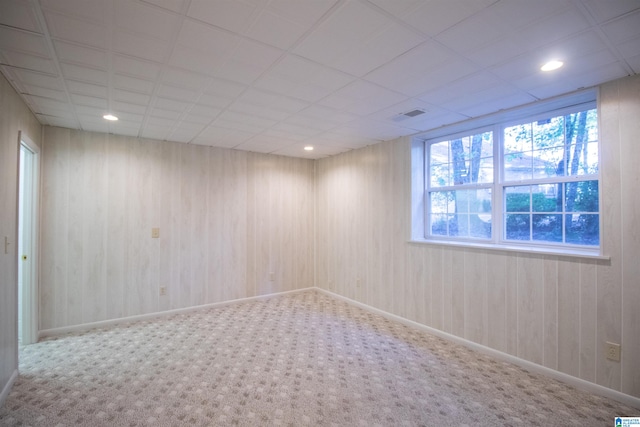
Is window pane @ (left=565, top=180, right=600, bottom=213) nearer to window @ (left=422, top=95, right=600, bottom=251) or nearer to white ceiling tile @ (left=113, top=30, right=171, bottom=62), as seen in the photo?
window @ (left=422, top=95, right=600, bottom=251)

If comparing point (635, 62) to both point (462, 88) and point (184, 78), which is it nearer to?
point (462, 88)

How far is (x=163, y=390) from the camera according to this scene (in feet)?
7.97

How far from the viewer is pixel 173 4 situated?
60.5 inches

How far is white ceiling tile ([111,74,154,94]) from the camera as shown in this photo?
235cm

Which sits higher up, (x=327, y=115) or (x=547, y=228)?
(x=327, y=115)

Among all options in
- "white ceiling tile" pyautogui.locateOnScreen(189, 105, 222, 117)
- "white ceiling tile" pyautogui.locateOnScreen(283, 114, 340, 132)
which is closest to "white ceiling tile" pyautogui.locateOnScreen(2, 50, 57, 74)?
"white ceiling tile" pyautogui.locateOnScreen(189, 105, 222, 117)

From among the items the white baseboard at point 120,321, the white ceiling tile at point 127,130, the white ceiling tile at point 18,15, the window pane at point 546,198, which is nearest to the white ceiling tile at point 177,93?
the white ceiling tile at point 18,15

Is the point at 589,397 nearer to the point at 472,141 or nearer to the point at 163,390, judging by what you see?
the point at 472,141

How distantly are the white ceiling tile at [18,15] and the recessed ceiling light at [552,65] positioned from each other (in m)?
3.25

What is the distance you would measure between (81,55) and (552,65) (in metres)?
3.36

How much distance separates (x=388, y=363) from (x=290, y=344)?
109cm

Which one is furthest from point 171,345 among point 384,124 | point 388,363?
point 384,124

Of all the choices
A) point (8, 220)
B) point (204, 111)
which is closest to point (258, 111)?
point (204, 111)

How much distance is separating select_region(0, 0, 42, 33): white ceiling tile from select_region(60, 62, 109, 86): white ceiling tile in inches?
17.7
